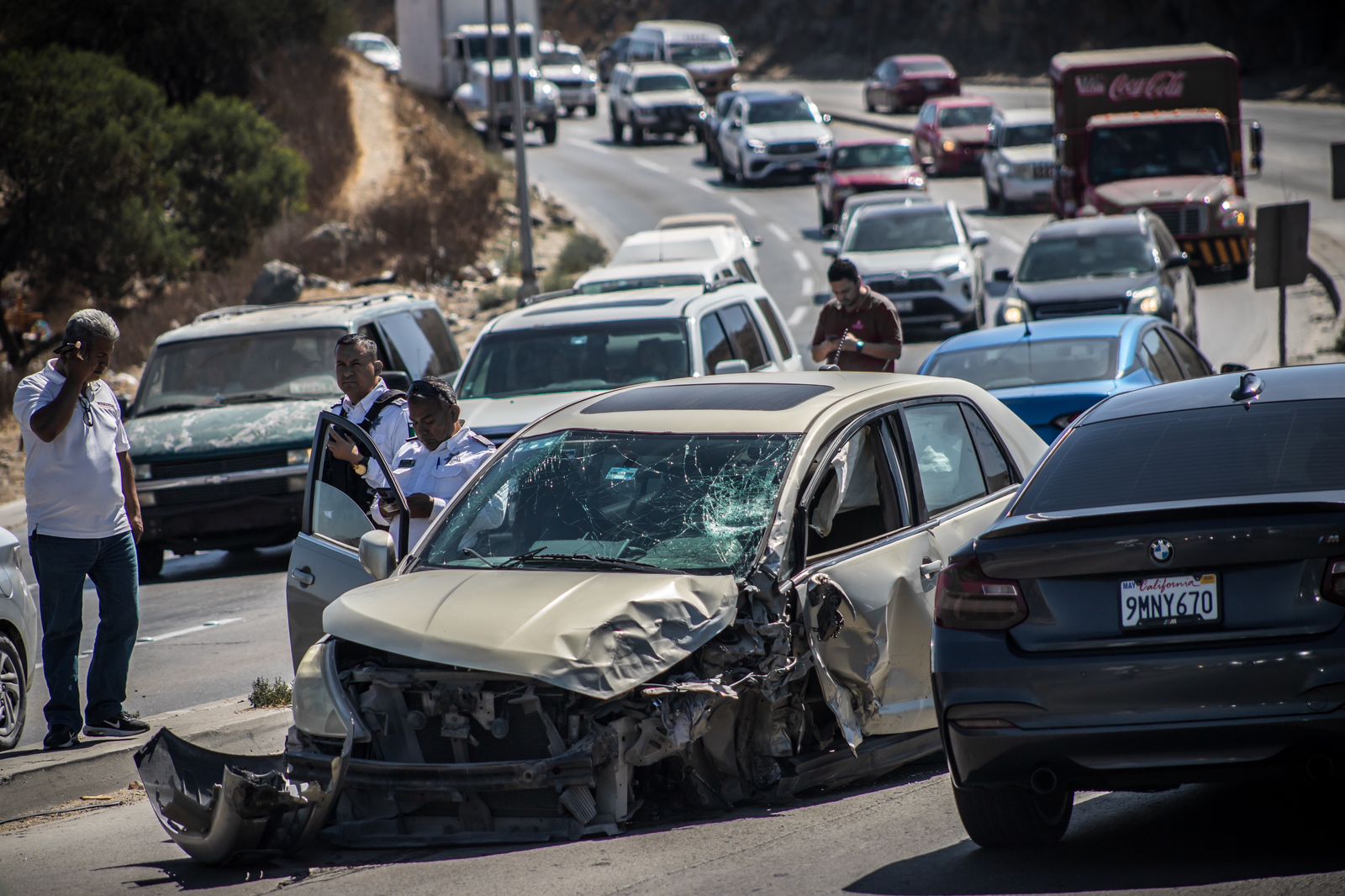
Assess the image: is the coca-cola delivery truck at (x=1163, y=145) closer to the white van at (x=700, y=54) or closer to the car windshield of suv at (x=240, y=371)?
the car windshield of suv at (x=240, y=371)

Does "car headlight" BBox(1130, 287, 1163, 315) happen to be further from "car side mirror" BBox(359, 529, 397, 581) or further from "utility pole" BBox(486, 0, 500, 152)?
"utility pole" BBox(486, 0, 500, 152)

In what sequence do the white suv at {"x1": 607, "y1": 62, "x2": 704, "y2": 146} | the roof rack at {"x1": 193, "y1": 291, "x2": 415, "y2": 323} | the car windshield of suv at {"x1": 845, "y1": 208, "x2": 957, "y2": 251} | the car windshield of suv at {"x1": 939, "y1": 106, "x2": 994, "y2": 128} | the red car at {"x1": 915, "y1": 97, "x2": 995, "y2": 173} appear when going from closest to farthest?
the roof rack at {"x1": 193, "y1": 291, "x2": 415, "y2": 323}
the car windshield of suv at {"x1": 845, "y1": 208, "x2": 957, "y2": 251}
the red car at {"x1": 915, "y1": 97, "x2": 995, "y2": 173}
the car windshield of suv at {"x1": 939, "y1": 106, "x2": 994, "y2": 128}
the white suv at {"x1": 607, "y1": 62, "x2": 704, "y2": 146}

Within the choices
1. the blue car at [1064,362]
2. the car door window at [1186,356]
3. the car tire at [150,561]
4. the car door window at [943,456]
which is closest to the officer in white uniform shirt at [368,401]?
the car door window at [943,456]

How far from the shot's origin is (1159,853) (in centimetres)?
538

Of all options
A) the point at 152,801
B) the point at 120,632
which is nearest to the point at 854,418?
the point at 152,801

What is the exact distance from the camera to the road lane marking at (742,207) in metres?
40.3

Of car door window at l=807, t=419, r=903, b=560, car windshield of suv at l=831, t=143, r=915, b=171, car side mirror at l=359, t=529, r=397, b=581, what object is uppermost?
car door window at l=807, t=419, r=903, b=560

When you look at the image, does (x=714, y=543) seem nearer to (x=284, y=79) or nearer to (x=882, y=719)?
(x=882, y=719)

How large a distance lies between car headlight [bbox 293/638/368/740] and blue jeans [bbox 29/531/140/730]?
234cm

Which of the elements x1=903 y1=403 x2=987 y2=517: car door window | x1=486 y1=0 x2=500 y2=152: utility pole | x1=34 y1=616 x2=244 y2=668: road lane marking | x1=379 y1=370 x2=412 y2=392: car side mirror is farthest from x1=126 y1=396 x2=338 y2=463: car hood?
x1=486 y1=0 x2=500 y2=152: utility pole

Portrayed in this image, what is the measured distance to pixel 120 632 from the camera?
26.8 feet

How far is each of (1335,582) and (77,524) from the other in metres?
5.62

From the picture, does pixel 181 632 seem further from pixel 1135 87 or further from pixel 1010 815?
pixel 1135 87

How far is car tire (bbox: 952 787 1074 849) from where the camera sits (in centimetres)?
548
